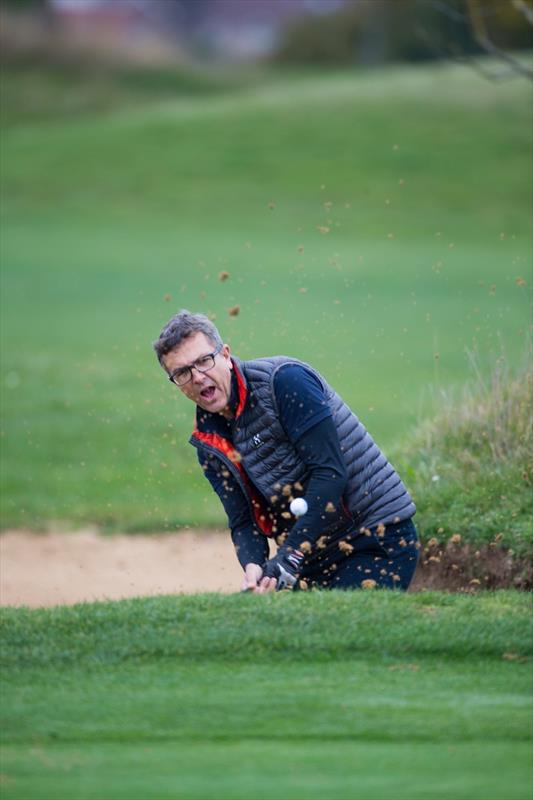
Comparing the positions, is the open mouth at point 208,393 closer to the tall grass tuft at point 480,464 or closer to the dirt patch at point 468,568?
the dirt patch at point 468,568

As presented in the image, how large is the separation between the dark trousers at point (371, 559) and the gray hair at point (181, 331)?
1.20 metres

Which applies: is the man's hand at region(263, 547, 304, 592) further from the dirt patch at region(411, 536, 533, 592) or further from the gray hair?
the dirt patch at region(411, 536, 533, 592)

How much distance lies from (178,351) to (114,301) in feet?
74.1

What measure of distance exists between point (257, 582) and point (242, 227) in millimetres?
34271

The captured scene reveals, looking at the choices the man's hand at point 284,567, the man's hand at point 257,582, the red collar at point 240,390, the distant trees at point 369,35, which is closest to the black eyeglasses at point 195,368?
the red collar at point 240,390

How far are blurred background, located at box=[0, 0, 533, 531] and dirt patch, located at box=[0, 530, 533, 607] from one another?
1.85ft

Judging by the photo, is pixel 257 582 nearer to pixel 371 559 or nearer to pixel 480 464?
pixel 371 559

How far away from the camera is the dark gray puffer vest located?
5.96 m

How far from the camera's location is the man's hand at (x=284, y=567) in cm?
600

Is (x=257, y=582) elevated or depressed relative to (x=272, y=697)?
elevated

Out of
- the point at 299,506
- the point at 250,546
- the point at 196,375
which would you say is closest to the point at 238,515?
the point at 250,546

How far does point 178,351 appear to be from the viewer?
5840 millimetres

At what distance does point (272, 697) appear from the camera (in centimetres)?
500

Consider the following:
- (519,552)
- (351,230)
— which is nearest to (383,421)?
(519,552)
